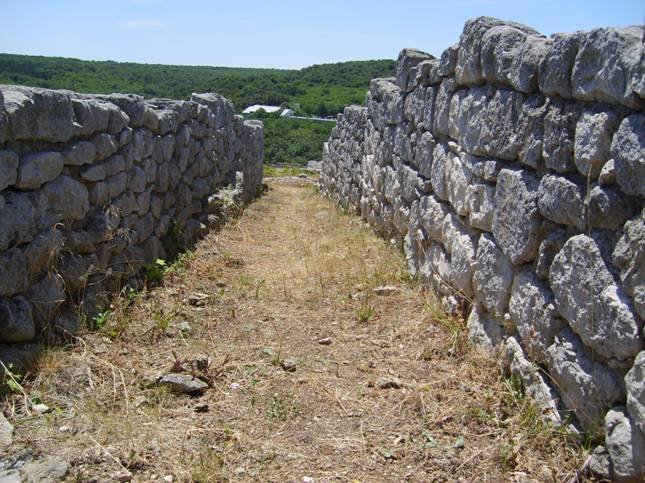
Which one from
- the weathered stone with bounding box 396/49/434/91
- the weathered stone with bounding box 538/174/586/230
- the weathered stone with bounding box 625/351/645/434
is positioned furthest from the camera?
the weathered stone with bounding box 396/49/434/91

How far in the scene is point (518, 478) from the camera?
9.20ft

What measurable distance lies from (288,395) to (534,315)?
4.77ft

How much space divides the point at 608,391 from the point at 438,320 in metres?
1.89

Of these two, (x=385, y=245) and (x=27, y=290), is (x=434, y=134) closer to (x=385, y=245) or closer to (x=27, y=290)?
(x=385, y=245)

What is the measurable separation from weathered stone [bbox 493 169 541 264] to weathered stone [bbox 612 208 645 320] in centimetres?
73

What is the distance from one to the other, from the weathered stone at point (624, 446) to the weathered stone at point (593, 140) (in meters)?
1.05

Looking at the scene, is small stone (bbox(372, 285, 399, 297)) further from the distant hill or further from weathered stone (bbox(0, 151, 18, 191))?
the distant hill

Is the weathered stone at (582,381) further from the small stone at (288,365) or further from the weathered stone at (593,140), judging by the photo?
the small stone at (288,365)

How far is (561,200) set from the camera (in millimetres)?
3008

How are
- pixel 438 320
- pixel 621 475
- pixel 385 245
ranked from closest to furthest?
1. pixel 621 475
2. pixel 438 320
3. pixel 385 245

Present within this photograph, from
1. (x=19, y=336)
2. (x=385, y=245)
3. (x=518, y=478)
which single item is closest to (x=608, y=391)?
(x=518, y=478)

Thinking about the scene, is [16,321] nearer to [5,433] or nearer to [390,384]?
[5,433]

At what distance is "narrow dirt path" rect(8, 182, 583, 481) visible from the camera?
2.93 m

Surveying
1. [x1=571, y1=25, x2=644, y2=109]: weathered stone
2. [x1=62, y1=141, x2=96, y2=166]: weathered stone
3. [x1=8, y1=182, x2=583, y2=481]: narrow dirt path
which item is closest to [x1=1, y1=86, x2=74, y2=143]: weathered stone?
[x1=62, y1=141, x2=96, y2=166]: weathered stone
